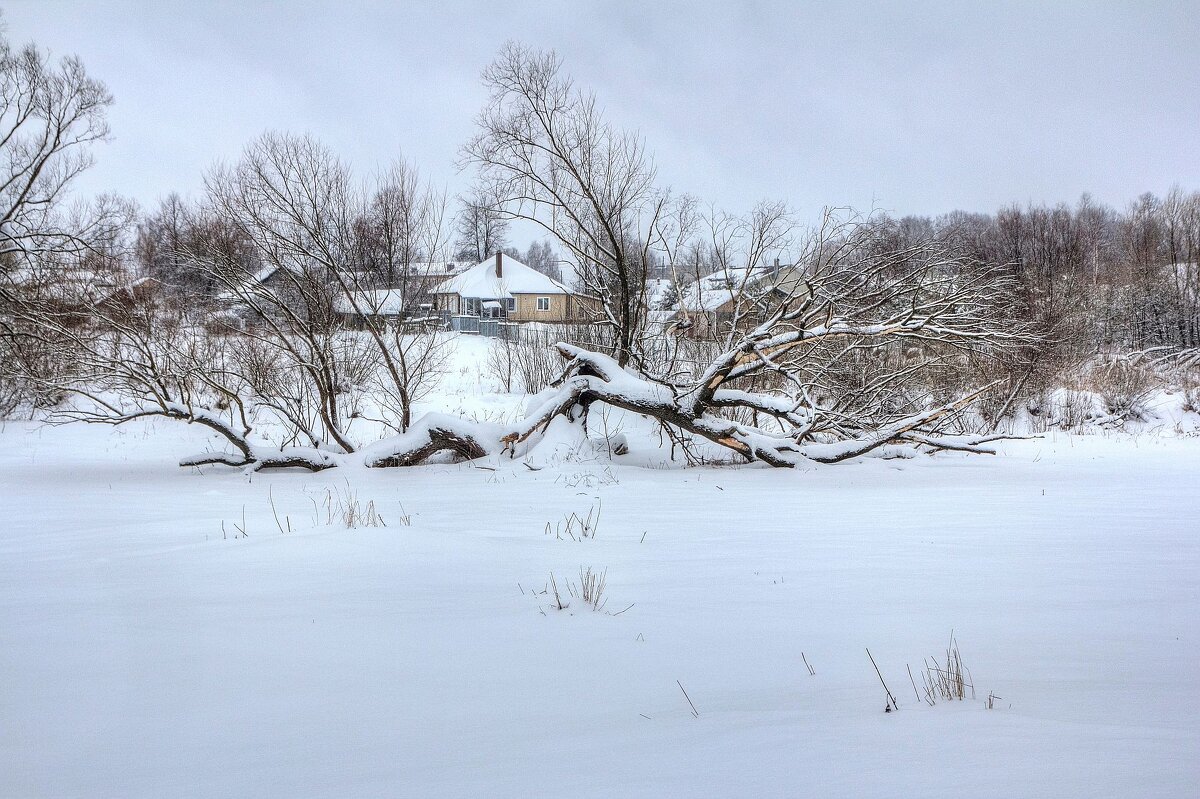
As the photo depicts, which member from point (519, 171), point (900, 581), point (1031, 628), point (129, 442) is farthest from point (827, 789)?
point (129, 442)

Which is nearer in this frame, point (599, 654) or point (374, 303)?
point (599, 654)

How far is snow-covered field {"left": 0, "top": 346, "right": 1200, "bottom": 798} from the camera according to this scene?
7.36ft

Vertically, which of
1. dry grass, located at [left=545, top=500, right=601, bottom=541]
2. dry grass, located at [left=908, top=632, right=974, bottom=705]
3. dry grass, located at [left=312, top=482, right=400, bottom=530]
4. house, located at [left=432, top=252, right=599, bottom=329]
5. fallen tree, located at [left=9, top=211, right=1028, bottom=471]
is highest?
house, located at [left=432, top=252, right=599, bottom=329]

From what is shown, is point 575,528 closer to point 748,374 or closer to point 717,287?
point 748,374

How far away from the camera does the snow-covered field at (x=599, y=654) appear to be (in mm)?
2242

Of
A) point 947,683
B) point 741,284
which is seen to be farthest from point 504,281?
point 947,683

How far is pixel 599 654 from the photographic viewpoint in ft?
10.8

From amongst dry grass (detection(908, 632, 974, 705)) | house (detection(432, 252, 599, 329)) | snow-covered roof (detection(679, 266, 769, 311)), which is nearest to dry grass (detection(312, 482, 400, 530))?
dry grass (detection(908, 632, 974, 705))

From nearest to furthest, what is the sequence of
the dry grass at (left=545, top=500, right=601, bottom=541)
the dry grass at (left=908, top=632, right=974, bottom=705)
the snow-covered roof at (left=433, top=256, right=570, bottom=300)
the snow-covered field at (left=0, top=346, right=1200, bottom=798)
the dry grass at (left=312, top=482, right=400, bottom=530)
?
the snow-covered field at (left=0, top=346, right=1200, bottom=798) < the dry grass at (left=908, top=632, right=974, bottom=705) < the dry grass at (left=545, top=500, right=601, bottom=541) < the dry grass at (left=312, top=482, right=400, bottom=530) < the snow-covered roof at (left=433, top=256, right=570, bottom=300)

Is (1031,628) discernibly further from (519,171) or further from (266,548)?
(519,171)

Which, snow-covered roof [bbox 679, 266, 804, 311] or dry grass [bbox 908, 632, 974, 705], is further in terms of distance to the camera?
snow-covered roof [bbox 679, 266, 804, 311]

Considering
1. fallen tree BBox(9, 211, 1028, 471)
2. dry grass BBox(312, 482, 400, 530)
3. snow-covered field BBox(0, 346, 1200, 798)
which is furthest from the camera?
fallen tree BBox(9, 211, 1028, 471)

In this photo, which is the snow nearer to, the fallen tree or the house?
the fallen tree

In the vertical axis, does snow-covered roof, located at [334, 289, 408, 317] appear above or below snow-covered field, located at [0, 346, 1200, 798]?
above
